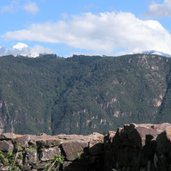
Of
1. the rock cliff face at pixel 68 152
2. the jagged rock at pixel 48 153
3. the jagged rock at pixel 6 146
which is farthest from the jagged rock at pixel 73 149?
the jagged rock at pixel 6 146

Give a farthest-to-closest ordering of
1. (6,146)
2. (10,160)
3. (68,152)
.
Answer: (6,146), (10,160), (68,152)

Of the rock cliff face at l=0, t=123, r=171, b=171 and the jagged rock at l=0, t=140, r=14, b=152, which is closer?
the rock cliff face at l=0, t=123, r=171, b=171

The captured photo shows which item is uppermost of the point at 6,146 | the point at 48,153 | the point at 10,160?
the point at 6,146

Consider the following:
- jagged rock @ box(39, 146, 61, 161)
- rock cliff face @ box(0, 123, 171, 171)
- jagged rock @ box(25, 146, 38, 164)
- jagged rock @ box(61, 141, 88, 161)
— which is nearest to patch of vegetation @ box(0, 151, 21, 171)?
rock cliff face @ box(0, 123, 171, 171)

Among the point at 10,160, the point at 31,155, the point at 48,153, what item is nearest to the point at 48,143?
the point at 48,153

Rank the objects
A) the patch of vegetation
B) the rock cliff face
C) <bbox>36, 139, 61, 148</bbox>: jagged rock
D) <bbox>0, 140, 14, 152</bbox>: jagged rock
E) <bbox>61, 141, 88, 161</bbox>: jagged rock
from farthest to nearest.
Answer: <bbox>0, 140, 14, 152</bbox>: jagged rock
the patch of vegetation
<bbox>36, 139, 61, 148</bbox>: jagged rock
<bbox>61, 141, 88, 161</bbox>: jagged rock
the rock cliff face

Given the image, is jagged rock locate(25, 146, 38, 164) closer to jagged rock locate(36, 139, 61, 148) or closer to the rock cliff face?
the rock cliff face

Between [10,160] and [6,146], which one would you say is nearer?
[10,160]

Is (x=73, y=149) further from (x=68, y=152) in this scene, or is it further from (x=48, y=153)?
(x=48, y=153)

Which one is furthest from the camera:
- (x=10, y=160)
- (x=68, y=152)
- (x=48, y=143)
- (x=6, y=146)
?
(x=6, y=146)

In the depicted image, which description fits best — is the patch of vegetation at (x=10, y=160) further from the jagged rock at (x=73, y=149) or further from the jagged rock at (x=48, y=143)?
the jagged rock at (x=73, y=149)

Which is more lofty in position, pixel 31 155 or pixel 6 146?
pixel 6 146

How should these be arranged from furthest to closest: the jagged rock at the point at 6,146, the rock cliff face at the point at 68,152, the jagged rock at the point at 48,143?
1. the jagged rock at the point at 6,146
2. the jagged rock at the point at 48,143
3. the rock cliff face at the point at 68,152

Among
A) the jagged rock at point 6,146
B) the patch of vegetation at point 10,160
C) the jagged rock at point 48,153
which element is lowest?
the patch of vegetation at point 10,160
